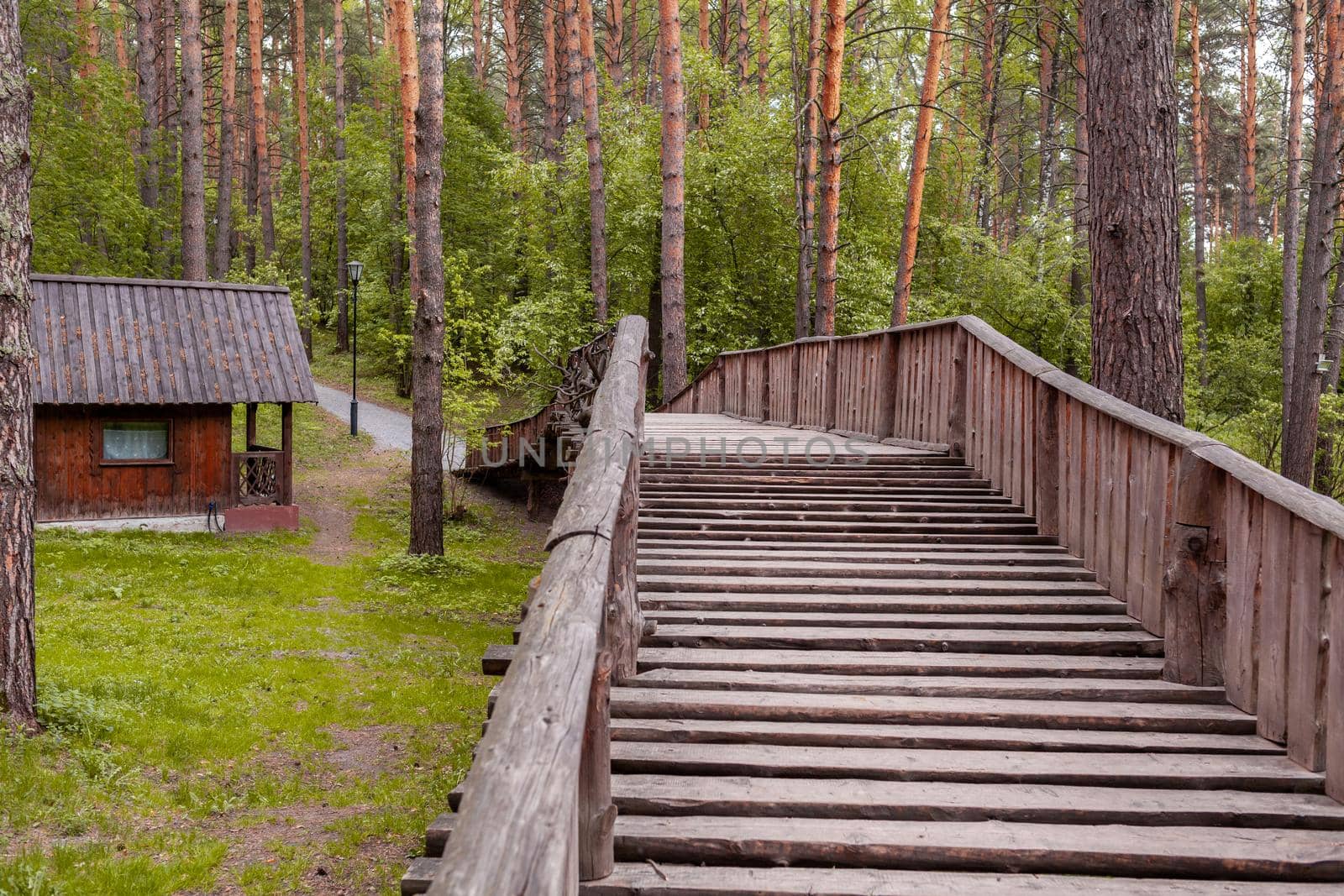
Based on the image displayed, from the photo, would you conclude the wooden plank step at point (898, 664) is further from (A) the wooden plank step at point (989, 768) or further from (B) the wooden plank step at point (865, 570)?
(B) the wooden plank step at point (865, 570)

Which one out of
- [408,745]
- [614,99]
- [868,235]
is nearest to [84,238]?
[614,99]

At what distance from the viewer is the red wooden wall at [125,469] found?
14.3 m

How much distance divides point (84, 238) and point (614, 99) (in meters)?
13.9

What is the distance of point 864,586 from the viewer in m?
5.39

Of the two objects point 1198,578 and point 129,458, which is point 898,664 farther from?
point 129,458

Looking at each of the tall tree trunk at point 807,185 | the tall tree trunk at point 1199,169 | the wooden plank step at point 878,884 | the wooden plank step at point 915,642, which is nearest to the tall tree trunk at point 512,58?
the tall tree trunk at point 807,185

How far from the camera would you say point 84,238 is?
2384cm

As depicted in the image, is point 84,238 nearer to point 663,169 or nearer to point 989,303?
point 663,169

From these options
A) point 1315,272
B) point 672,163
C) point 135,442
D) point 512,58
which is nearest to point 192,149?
point 135,442

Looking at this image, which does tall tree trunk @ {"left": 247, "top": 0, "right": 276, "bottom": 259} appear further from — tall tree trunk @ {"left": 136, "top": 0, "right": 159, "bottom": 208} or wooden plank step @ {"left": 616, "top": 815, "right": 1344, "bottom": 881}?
wooden plank step @ {"left": 616, "top": 815, "right": 1344, "bottom": 881}

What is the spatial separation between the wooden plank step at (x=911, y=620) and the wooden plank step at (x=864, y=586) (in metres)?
0.26

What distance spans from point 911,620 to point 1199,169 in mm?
29299

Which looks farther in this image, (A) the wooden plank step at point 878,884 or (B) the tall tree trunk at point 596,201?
(B) the tall tree trunk at point 596,201

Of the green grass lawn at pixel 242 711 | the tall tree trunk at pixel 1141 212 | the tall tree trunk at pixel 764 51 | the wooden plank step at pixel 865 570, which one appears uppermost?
the tall tree trunk at pixel 764 51
